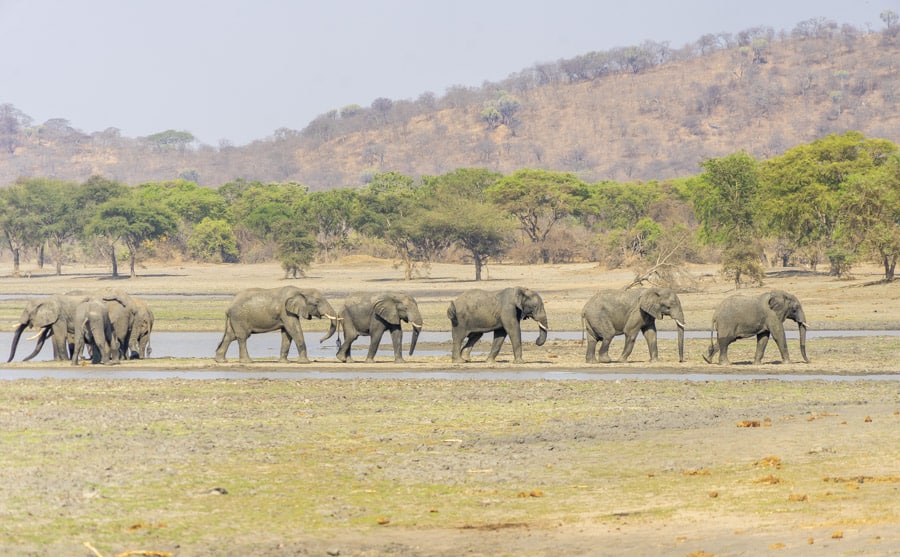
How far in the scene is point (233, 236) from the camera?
107375 mm

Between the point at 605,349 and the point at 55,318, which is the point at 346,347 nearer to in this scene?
the point at 605,349

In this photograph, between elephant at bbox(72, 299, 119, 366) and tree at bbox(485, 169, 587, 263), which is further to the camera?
tree at bbox(485, 169, 587, 263)

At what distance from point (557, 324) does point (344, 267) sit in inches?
1819

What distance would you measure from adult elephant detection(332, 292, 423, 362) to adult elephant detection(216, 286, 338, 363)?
1.55 ft

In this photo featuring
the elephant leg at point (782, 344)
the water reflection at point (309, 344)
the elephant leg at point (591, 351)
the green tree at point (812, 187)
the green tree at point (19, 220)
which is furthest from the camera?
the green tree at point (19, 220)

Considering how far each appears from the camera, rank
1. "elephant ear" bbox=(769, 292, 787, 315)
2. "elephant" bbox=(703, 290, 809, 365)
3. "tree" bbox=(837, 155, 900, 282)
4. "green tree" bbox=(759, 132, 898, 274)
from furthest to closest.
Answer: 1. "green tree" bbox=(759, 132, 898, 274)
2. "tree" bbox=(837, 155, 900, 282)
3. "elephant ear" bbox=(769, 292, 787, 315)
4. "elephant" bbox=(703, 290, 809, 365)

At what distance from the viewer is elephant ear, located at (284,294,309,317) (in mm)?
31312

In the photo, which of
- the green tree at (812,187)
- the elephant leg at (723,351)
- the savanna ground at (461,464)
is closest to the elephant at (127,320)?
the savanna ground at (461,464)

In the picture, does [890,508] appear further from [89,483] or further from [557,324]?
[557,324]

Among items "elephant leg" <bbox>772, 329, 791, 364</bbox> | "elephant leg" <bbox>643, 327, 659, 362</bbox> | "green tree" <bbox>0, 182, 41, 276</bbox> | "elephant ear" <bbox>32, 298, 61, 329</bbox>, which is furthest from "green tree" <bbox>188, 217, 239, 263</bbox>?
"elephant leg" <bbox>772, 329, 791, 364</bbox>

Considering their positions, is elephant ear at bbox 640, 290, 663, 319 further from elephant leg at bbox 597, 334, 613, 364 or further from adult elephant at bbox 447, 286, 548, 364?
adult elephant at bbox 447, 286, 548, 364

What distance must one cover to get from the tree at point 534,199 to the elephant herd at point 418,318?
64.6 m

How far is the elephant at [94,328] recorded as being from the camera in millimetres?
31031

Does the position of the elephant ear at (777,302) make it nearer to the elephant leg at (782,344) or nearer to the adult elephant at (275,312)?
the elephant leg at (782,344)
